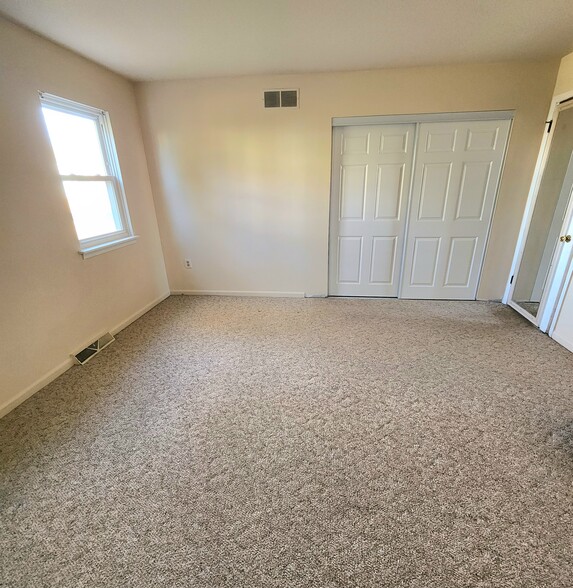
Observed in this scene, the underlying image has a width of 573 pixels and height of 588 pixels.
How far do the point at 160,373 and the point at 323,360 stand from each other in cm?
135

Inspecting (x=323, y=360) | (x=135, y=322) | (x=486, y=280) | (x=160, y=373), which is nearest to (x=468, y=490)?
Result: (x=323, y=360)

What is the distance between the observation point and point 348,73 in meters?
3.00

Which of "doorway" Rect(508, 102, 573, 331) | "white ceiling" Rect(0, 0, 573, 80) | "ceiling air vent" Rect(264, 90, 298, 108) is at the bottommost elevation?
"doorway" Rect(508, 102, 573, 331)

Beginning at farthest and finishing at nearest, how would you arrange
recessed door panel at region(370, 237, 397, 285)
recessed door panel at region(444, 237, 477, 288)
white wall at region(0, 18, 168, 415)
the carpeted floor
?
recessed door panel at region(370, 237, 397, 285), recessed door panel at region(444, 237, 477, 288), white wall at region(0, 18, 168, 415), the carpeted floor

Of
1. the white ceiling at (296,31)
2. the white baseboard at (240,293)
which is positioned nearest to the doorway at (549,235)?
the white ceiling at (296,31)

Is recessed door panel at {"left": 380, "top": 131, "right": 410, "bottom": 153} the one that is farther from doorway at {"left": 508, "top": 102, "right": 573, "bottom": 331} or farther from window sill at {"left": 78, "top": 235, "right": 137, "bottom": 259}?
window sill at {"left": 78, "top": 235, "right": 137, "bottom": 259}

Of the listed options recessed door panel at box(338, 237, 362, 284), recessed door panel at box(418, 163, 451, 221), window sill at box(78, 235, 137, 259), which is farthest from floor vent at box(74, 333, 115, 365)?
recessed door panel at box(418, 163, 451, 221)

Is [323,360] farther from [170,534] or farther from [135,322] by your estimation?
[135,322]

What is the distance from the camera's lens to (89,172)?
280 cm

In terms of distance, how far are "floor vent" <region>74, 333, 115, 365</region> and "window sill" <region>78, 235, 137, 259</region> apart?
31.0 inches

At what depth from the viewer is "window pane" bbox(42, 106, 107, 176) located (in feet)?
8.03

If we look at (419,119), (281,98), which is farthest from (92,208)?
(419,119)

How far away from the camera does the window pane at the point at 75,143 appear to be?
2447 millimetres

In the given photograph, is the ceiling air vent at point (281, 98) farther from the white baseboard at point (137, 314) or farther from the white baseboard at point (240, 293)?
the white baseboard at point (137, 314)
